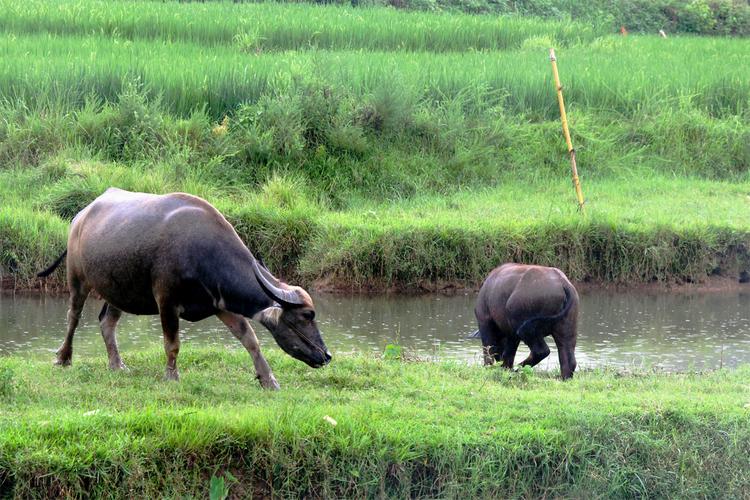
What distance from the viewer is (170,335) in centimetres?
585

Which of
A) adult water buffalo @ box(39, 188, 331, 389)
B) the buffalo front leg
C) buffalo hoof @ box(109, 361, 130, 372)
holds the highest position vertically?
adult water buffalo @ box(39, 188, 331, 389)

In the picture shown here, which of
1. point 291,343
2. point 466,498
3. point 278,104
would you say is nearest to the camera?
point 466,498

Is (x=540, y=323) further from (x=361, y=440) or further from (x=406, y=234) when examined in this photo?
(x=406, y=234)

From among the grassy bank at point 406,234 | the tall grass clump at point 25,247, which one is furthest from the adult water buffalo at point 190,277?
the grassy bank at point 406,234

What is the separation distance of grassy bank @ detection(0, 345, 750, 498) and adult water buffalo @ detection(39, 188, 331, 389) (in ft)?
0.95

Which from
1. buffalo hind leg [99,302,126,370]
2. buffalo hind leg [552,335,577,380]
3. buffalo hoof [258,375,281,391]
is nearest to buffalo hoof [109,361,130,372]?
buffalo hind leg [99,302,126,370]

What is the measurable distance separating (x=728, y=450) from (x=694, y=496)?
311 mm

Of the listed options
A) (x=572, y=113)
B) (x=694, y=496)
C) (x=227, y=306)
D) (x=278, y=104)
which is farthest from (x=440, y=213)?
(x=694, y=496)

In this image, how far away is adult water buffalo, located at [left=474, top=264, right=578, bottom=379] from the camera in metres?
6.86

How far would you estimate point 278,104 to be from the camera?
1209cm

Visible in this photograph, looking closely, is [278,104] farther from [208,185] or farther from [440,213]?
[440,213]

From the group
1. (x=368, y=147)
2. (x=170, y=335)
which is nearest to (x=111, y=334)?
(x=170, y=335)

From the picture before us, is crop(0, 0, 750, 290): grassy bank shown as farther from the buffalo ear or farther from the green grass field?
the buffalo ear

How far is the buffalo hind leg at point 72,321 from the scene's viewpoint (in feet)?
20.6
